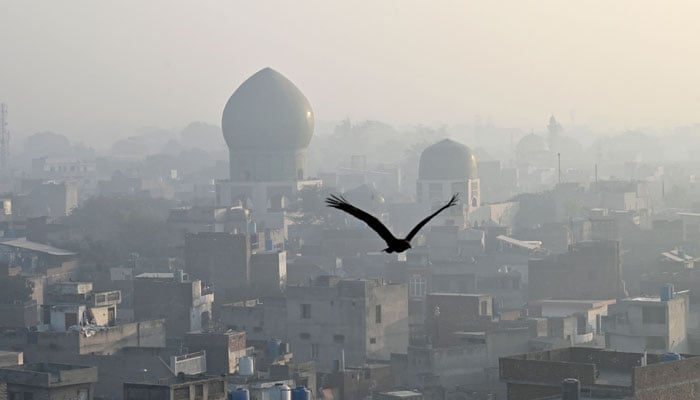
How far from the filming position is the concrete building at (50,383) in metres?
22.9

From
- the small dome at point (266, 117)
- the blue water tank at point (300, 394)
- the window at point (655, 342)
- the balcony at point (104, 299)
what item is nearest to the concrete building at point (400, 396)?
the blue water tank at point (300, 394)

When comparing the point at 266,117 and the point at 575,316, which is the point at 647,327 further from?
the point at 266,117

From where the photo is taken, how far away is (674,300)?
2912 cm

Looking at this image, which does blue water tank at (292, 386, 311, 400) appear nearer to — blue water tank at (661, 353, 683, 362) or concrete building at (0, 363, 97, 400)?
concrete building at (0, 363, 97, 400)

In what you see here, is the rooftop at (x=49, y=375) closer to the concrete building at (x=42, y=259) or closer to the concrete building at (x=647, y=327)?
the concrete building at (x=647, y=327)

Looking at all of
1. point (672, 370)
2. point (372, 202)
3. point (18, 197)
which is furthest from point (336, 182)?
point (672, 370)

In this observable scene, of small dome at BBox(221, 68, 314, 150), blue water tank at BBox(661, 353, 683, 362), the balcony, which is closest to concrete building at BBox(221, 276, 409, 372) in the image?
the balcony

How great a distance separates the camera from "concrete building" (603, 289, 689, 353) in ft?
93.1

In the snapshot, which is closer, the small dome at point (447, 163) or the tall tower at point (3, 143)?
the small dome at point (447, 163)

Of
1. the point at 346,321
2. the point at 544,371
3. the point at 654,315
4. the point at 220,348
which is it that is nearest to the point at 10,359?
the point at 220,348

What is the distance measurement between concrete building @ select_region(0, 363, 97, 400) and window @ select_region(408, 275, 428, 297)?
14.2m

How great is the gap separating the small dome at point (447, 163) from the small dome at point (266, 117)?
3711 millimetres

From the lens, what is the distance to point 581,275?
120ft

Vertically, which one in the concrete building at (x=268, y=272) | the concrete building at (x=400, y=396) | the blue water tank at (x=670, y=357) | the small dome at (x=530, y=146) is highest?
the small dome at (x=530, y=146)
